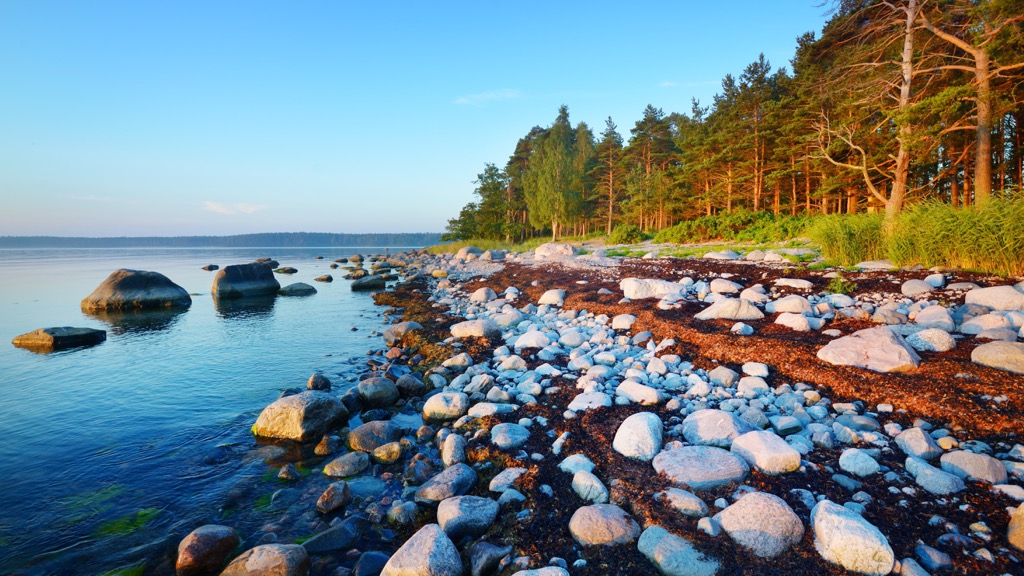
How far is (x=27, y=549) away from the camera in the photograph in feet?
10.4

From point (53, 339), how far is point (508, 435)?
11613 millimetres

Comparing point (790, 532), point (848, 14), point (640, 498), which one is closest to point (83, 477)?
point (640, 498)

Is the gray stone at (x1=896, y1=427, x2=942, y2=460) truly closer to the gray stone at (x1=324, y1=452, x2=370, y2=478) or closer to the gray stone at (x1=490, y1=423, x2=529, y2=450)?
the gray stone at (x1=490, y1=423, x2=529, y2=450)

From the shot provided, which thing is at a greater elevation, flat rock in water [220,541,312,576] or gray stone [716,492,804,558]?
gray stone [716,492,804,558]

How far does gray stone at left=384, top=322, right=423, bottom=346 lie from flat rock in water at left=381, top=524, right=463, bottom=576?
6511 millimetres

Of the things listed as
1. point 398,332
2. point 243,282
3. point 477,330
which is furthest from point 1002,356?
point 243,282

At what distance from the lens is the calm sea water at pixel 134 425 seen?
3.33m

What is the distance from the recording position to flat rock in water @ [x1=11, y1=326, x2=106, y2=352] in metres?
9.29

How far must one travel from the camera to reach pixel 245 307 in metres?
15.4

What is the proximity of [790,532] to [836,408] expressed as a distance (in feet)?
6.71

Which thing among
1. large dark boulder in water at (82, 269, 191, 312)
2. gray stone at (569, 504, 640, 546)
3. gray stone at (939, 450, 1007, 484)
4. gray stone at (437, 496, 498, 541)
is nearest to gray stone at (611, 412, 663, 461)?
gray stone at (569, 504, 640, 546)

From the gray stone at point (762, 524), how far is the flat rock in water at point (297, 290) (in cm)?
1964

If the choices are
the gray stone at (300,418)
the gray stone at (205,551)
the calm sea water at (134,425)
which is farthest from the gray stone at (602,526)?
the gray stone at (300,418)

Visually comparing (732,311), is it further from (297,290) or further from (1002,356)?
(297,290)
